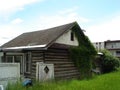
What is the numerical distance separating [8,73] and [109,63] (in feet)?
68.7

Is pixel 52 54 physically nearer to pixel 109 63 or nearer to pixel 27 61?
pixel 27 61

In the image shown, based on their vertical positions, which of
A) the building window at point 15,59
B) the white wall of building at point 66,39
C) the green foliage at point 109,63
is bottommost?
the green foliage at point 109,63

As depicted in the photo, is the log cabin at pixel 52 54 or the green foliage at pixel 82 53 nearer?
the log cabin at pixel 52 54

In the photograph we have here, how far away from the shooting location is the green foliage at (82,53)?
21298 millimetres

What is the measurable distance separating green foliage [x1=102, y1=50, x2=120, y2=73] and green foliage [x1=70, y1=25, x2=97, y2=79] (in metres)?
7.47

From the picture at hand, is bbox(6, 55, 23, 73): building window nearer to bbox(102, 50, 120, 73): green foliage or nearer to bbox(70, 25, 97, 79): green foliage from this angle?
bbox(70, 25, 97, 79): green foliage

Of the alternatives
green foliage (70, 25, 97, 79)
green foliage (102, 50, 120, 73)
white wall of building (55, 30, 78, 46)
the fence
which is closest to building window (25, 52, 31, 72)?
white wall of building (55, 30, 78, 46)

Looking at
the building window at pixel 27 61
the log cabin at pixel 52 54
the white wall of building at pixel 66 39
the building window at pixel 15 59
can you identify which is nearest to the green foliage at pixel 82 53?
the log cabin at pixel 52 54

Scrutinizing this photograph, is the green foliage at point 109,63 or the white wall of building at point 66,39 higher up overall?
the white wall of building at point 66,39

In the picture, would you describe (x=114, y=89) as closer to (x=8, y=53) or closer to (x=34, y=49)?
(x=34, y=49)

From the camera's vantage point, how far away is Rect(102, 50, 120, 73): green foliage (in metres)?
30.2

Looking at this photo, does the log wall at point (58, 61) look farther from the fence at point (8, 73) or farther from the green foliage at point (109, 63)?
the green foliage at point (109, 63)

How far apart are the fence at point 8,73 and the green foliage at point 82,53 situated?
374 inches

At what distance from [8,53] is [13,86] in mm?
11458
